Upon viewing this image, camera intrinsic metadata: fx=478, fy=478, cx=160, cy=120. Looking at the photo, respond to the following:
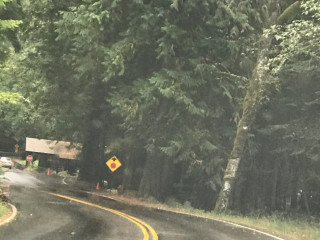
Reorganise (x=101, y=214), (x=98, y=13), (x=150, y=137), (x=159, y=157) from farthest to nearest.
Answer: (x=159, y=157), (x=150, y=137), (x=98, y=13), (x=101, y=214)

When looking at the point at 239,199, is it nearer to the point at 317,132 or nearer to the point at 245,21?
the point at 317,132

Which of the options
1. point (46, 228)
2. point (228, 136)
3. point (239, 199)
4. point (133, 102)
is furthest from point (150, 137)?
point (46, 228)

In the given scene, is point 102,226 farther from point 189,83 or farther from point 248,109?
point 248,109

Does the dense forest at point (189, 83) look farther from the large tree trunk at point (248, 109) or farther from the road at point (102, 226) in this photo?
the road at point (102, 226)

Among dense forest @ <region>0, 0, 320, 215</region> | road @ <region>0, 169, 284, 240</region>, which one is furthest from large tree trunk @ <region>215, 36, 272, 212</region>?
road @ <region>0, 169, 284, 240</region>

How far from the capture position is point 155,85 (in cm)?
2025

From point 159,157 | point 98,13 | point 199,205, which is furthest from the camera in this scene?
point 199,205

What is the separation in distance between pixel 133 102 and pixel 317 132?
8.44 m

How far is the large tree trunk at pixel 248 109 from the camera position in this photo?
21594mm

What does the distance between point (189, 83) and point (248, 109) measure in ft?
10.9

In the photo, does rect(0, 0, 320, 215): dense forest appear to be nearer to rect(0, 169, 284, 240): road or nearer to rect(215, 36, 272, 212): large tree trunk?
rect(215, 36, 272, 212): large tree trunk

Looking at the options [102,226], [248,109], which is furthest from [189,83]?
[102,226]

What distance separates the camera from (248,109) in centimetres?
2206

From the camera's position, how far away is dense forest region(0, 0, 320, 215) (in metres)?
20.1
